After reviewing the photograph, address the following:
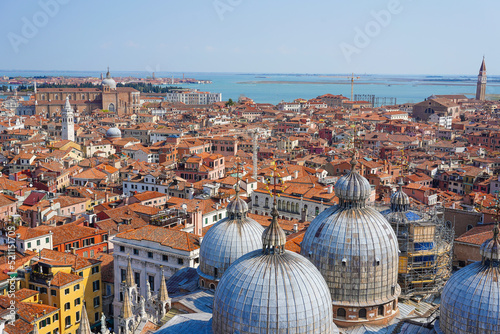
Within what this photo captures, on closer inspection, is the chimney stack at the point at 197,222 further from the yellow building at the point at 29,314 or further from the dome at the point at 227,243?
the dome at the point at 227,243

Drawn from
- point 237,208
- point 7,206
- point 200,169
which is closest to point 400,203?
point 237,208

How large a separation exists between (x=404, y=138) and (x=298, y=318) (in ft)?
209

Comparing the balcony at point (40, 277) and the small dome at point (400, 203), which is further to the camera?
the balcony at point (40, 277)

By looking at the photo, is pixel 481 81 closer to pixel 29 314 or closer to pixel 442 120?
pixel 442 120

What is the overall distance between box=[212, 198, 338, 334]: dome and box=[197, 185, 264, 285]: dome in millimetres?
4463

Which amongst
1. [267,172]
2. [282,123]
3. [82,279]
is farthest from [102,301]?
[282,123]

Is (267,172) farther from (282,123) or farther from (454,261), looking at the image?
(282,123)

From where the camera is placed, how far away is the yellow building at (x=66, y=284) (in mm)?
20797

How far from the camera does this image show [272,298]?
11.1m

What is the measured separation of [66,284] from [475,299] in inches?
589

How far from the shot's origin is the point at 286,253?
12180 mm

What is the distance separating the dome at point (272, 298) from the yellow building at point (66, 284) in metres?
10.4

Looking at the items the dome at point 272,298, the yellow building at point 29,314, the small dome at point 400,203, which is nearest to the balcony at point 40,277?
the yellow building at point 29,314

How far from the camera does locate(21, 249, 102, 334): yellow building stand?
20.8 meters
